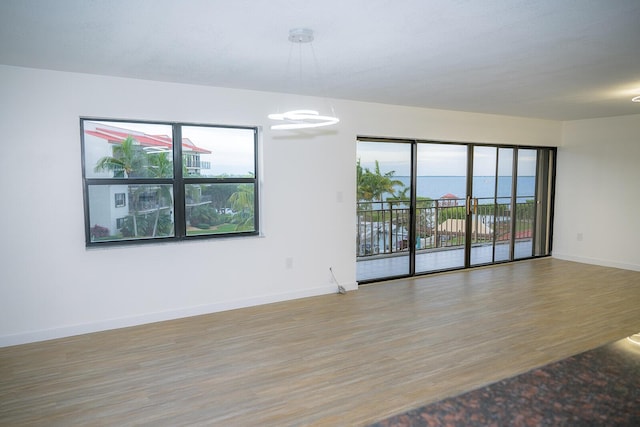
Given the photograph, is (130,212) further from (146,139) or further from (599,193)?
(599,193)

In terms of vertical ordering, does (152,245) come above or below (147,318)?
above

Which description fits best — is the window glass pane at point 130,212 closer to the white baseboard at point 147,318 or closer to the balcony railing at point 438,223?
the white baseboard at point 147,318

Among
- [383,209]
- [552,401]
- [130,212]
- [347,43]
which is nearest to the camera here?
[552,401]

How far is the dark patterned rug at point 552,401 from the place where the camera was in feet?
2.79

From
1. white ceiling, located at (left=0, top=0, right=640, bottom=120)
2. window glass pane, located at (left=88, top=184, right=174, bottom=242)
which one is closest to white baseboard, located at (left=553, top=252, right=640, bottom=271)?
white ceiling, located at (left=0, top=0, right=640, bottom=120)

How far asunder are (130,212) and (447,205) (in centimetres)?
501

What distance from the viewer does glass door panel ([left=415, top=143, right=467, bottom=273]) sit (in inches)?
249

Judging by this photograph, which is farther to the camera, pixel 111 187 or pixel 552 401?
pixel 111 187

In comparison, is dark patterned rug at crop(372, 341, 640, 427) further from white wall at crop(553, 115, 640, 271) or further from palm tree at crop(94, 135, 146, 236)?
white wall at crop(553, 115, 640, 271)

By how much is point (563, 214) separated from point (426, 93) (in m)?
4.28

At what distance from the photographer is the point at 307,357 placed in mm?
3371

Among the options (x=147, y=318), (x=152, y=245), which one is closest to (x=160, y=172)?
(x=152, y=245)

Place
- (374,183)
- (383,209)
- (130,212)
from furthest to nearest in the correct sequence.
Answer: (383,209)
(374,183)
(130,212)

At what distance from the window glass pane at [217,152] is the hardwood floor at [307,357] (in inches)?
61.9
